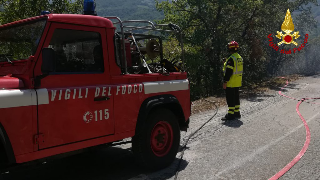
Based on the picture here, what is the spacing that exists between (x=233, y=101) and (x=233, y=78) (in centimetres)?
65

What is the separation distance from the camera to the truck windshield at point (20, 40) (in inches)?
144

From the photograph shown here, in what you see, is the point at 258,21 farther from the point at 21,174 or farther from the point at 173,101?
the point at 21,174

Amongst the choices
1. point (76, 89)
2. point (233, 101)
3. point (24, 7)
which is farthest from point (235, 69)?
point (24, 7)

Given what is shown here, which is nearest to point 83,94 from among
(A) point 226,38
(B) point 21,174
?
(B) point 21,174

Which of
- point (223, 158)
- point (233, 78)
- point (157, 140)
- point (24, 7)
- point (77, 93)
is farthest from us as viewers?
point (24, 7)

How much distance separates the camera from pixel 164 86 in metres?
5.04

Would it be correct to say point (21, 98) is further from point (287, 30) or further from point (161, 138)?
point (287, 30)

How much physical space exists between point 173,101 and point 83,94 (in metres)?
1.69

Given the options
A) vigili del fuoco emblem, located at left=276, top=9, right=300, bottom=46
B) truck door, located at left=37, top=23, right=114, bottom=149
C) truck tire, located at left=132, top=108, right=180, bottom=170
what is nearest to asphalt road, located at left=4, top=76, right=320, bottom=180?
truck tire, located at left=132, top=108, right=180, bottom=170

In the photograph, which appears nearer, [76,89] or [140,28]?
[76,89]

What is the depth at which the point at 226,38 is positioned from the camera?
17.8 meters

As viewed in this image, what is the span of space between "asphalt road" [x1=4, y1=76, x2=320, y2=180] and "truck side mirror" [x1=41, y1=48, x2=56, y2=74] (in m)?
1.17

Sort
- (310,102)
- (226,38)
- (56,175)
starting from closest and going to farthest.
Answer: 1. (56,175)
2. (310,102)
3. (226,38)

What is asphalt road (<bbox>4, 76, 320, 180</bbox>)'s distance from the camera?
466cm
